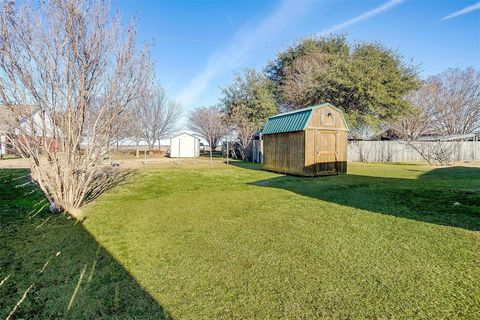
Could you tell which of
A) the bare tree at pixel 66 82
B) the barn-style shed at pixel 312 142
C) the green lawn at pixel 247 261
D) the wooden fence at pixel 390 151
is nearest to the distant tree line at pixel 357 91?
the wooden fence at pixel 390 151

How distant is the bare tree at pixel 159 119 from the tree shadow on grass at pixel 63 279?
25570mm

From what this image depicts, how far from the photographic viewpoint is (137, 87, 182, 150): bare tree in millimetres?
29608

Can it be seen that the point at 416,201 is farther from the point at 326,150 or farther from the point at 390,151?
the point at 390,151

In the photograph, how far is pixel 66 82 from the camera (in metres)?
4.37

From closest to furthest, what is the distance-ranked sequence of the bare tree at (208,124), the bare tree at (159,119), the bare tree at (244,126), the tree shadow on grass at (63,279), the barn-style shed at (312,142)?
the tree shadow on grass at (63,279) → the barn-style shed at (312,142) → the bare tree at (244,126) → the bare tree at (159,119) → the bare tree at (208,124)

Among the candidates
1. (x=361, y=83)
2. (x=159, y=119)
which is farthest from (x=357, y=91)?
(x=159, y=119)

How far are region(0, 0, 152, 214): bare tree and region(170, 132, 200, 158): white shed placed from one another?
22.9 meters

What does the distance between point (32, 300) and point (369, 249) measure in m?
3.30

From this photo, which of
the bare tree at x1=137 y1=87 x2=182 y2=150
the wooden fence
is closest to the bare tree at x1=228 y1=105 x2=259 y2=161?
the wooden fence

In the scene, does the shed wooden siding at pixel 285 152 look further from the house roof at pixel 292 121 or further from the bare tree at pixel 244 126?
the bare tree at pixel 244 126

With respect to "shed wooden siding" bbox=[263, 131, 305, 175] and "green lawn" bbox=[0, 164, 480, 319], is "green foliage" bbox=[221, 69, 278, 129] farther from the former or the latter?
"green lawn" bbox=[0, 164, 480, 319]

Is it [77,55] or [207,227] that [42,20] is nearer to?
[77,55]

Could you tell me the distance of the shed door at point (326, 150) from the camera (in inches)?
409

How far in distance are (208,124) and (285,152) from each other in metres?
27.2
